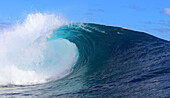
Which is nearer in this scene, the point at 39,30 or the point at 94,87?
the point at 94,87

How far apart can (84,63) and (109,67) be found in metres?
2.16

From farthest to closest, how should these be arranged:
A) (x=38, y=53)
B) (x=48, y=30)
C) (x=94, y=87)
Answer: (x=48, y=30) < (x=38, y=53) < (x=94, y=87)

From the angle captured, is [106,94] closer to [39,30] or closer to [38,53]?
[38,53]

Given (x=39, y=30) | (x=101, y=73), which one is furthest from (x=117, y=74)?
(x=39, y=30)

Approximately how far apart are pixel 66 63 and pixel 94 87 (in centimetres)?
582

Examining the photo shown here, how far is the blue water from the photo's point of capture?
6531 millimetres

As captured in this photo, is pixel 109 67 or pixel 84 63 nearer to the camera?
pixel 109 67

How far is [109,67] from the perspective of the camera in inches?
404

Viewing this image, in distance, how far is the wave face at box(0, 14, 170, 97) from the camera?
22.5 ft

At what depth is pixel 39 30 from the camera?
41.9 ft

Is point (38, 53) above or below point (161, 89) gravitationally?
above

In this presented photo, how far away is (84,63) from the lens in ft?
39.5

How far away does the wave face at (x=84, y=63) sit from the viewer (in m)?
6.87

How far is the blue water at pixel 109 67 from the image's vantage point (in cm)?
653
